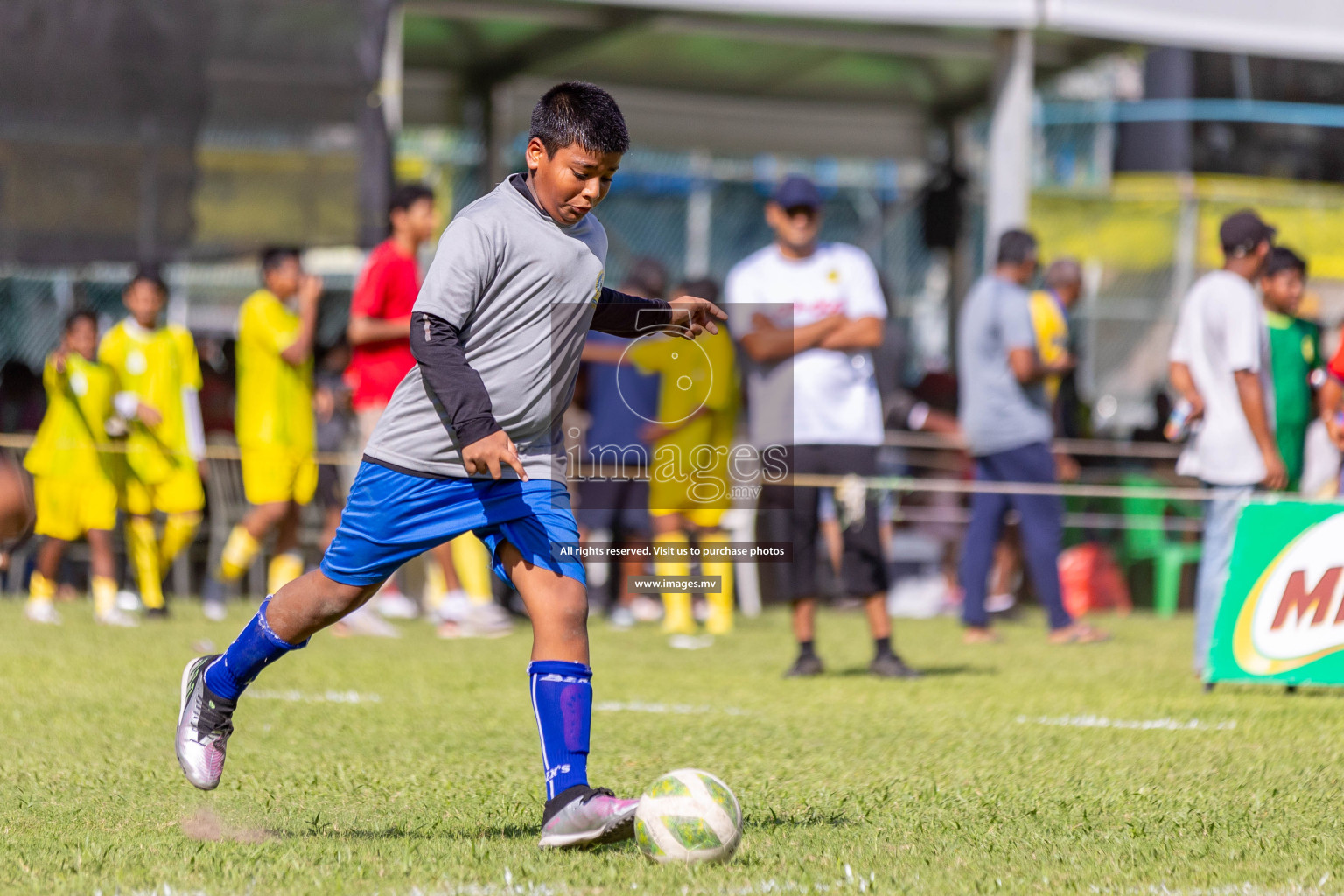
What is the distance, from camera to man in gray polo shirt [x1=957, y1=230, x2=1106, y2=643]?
950cm

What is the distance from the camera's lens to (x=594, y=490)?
37.5ft

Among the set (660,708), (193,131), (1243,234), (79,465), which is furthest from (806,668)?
(193,131)

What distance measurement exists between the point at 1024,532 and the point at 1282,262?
2.00 metres

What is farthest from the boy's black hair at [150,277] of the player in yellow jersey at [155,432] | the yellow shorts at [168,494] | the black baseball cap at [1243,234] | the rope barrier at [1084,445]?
the black baseball cap at [1243,234]

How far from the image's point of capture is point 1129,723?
6430mm

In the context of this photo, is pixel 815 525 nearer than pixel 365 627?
Yes

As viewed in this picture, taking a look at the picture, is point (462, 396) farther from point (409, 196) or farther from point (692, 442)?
point (692, 442)

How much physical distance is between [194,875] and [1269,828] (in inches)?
104

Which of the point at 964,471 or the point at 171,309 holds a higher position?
the point at 171,309

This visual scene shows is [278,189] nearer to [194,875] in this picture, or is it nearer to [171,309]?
[171,309]

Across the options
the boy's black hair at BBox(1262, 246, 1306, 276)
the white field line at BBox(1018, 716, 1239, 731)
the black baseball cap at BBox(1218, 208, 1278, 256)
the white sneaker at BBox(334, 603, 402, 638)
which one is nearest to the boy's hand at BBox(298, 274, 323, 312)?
the white sneaker at BBox(334, 603, 402, 638)

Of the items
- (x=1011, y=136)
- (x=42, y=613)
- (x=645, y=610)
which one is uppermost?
(x=1011, y=136)

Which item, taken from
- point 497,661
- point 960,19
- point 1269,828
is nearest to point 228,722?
point 1269,828

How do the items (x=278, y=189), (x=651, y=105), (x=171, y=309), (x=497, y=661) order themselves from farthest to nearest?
(x=651, y=105) → (x=171, y=309) → (x=278, y=189) → (x=497, y=661)
